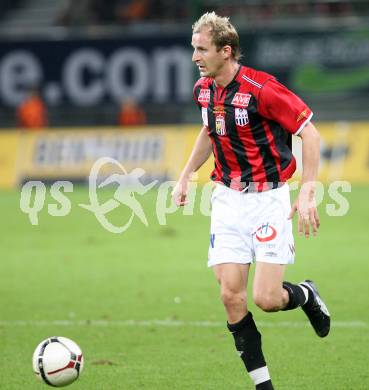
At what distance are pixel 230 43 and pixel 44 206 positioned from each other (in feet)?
40.7

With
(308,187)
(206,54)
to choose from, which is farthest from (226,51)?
(308,187)

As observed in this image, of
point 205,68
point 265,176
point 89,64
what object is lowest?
point 89,64

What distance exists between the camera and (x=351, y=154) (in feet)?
66.5

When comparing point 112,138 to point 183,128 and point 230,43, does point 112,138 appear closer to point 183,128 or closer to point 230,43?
point 183,128

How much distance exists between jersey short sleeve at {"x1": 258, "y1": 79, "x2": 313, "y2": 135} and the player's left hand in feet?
1.28

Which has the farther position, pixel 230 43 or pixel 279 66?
pixel 279 66

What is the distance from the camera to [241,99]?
21.0 feet

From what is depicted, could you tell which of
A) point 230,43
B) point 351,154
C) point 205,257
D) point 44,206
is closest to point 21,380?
point 230,43

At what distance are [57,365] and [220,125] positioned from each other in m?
1.79

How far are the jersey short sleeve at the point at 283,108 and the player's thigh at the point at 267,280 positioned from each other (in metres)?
0.83

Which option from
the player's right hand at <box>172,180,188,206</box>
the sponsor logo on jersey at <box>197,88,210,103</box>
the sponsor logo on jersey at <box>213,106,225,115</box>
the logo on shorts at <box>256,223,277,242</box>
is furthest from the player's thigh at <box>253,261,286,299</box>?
the sponsor logo on jersey at <box>197,88,210,103</box>

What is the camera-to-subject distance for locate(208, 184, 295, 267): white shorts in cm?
627

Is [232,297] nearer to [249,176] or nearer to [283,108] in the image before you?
[249,176]

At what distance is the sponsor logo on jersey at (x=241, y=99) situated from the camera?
20.9 ft
